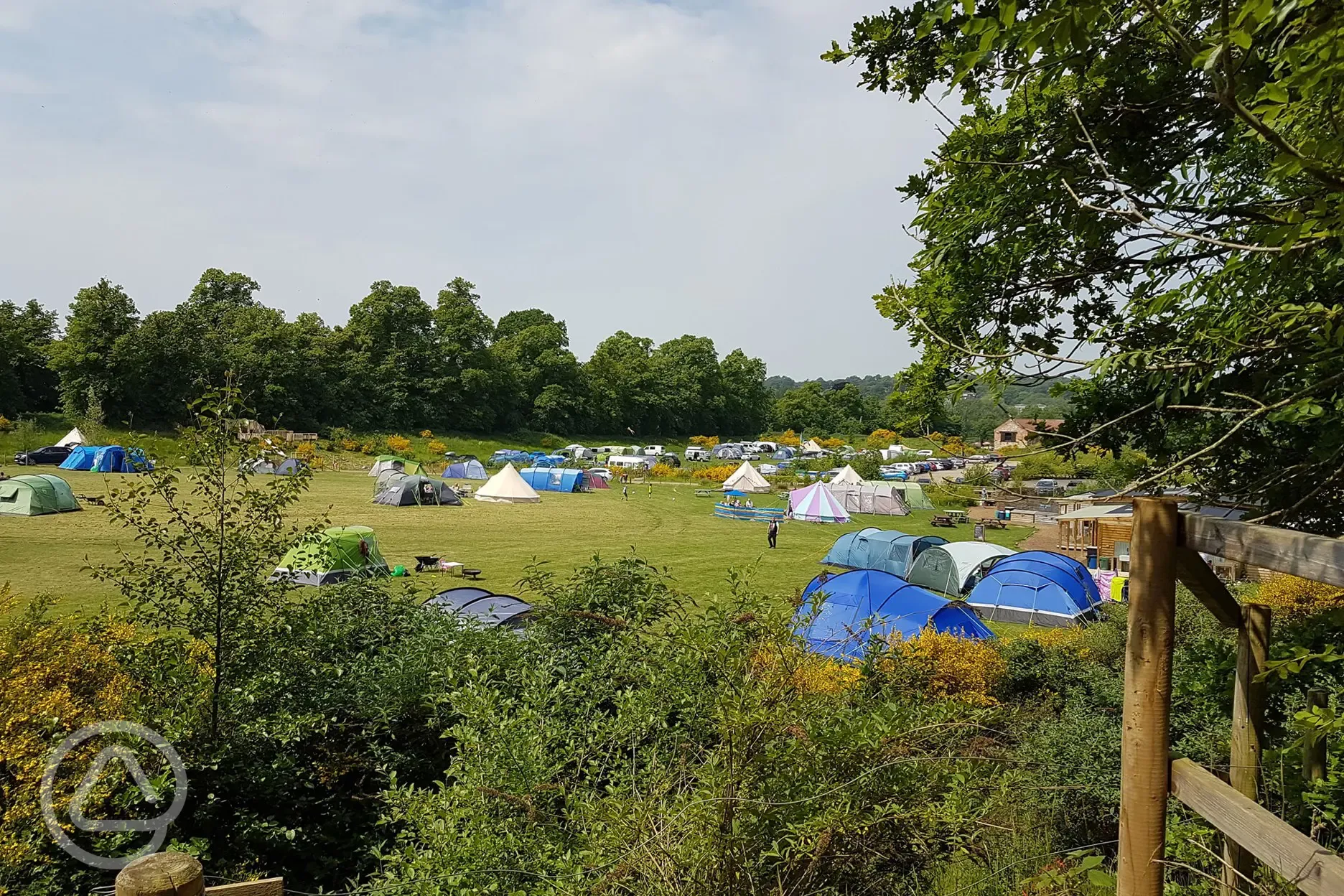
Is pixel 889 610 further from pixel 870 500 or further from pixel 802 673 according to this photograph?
pixel 870 500

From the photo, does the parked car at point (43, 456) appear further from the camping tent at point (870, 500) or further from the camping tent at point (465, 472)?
the camping tent at point (870, 500)

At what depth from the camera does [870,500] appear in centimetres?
3253

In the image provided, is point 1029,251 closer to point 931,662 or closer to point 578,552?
point 931,662

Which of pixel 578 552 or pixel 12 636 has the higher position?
pixel 12 636

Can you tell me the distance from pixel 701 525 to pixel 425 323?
43916 millimetres

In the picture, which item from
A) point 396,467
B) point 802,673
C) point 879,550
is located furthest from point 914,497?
point 802,673

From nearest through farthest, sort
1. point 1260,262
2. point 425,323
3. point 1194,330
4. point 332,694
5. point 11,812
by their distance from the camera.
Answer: point 1260,262, point 1194,330, point 11,812, point 332,694, point 425,323

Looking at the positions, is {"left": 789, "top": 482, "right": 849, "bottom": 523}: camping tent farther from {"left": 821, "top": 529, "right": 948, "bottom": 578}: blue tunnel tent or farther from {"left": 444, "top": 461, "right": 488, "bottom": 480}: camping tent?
{"left": 444, "top": 461, "right": 488, "bottom": 480}: camping tent

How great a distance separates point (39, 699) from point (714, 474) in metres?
41.8

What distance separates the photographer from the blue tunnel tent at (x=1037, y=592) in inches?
533

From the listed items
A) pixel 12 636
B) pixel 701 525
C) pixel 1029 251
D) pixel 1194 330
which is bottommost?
pixel 701 525

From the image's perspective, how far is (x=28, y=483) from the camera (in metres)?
21.3

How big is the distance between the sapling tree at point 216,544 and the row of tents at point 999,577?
919cm

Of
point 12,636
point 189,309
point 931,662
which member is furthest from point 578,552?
point 189,309
